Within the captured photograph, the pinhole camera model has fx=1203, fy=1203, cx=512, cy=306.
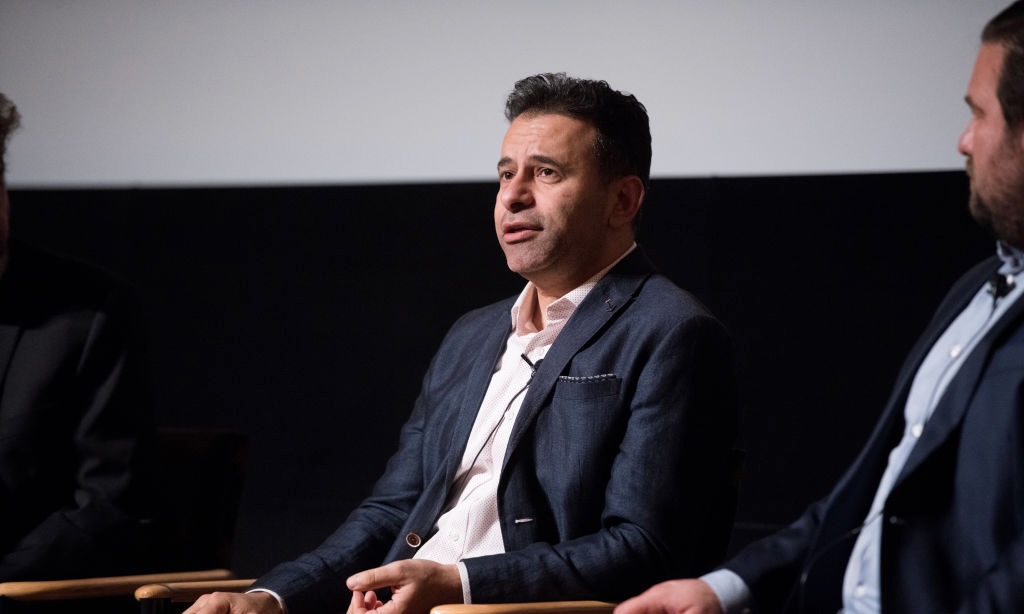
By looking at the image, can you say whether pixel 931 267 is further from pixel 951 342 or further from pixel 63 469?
pixel 63 469

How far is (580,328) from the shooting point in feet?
7.58

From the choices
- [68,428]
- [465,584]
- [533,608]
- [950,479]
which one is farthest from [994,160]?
[68,428]

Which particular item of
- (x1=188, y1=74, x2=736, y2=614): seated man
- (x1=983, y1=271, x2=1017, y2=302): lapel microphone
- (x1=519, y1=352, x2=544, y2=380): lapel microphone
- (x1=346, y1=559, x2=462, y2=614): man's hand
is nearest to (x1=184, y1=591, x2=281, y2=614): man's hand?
(x1=188, y1=74, x2=736, y2=614): seated man

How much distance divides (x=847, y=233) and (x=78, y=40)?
2.59 metres

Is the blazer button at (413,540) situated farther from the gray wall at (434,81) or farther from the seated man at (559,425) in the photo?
the gray wall at (434,81)

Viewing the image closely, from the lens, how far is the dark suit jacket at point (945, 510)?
151 centimetres

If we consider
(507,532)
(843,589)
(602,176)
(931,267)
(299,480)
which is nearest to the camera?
(843,589)

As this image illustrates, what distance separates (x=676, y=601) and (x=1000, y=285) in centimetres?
64

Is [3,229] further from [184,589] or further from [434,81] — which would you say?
[434,81]

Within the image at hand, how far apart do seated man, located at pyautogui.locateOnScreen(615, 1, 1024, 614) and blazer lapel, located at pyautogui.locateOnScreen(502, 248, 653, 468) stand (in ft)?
1.87

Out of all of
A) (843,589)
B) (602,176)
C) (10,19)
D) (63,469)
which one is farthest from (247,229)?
(843,589)

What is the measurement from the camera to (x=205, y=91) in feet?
13.0

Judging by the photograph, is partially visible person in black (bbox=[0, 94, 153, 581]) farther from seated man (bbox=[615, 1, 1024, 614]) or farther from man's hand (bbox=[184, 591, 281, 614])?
seated man (bbox=[615, 1, 1024, 614])

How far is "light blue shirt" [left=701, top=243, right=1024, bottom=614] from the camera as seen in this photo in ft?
5.49
